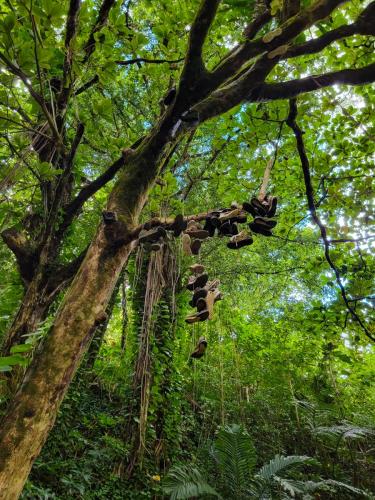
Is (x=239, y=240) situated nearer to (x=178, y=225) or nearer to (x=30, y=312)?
(x=178, y=225)

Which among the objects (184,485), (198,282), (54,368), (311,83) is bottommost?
(184,485)

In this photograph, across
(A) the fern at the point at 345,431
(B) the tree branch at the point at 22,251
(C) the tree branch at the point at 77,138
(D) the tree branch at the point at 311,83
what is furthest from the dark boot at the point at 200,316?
(A) the fern at the point at 345,431

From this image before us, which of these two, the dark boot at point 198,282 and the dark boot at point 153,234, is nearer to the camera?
the dark boot at point 153,234

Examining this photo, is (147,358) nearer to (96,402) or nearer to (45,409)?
(96,402)

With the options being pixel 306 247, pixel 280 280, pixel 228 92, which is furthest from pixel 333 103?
pixel 280 280

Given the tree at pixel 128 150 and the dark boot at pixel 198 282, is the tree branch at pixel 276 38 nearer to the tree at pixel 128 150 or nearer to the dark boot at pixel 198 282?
the tree at pixel 128 150

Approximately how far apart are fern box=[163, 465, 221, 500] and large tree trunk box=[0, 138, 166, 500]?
8.24 ft

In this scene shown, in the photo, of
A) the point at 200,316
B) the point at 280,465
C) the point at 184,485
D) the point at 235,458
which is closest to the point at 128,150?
the point at 200,316

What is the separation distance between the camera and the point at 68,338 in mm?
1370

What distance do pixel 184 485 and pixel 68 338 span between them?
108 inches

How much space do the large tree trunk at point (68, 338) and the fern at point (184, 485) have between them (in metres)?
2.51

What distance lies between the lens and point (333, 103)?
357 cm

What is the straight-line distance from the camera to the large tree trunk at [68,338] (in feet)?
3.78

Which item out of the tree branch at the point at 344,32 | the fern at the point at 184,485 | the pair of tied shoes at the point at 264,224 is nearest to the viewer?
the pair of tied shoes at the point at 264,224
